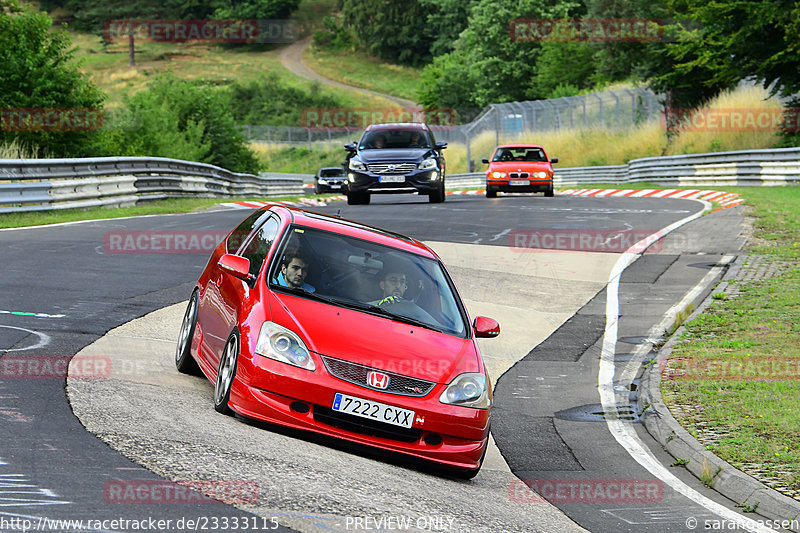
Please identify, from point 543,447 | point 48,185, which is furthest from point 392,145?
point 543,447

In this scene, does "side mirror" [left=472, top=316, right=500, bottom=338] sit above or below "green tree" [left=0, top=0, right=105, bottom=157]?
below

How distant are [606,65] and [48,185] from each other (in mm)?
47437

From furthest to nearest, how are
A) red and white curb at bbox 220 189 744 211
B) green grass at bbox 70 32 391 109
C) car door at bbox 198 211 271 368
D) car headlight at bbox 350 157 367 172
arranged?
green grass at bbox 70 32 391 109
red and white curb at bbox 220 189 744 211
car headlight at bbox 350 157 367 172
car door at bbox 198 211 271 368

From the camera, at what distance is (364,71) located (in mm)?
129000

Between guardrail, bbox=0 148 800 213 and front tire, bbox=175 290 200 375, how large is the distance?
12075mm

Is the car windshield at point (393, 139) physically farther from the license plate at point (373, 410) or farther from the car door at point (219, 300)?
the license plate at point (373, 410)

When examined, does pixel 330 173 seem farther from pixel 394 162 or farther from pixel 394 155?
pixel 394 162

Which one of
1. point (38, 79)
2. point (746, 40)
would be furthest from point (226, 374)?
point (746, 40)

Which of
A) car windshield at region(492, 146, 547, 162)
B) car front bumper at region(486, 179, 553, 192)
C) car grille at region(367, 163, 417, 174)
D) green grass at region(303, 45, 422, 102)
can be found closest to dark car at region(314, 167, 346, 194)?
car windshield at region(492, 146, 547, 162)

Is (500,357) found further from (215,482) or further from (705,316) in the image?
(215,482)

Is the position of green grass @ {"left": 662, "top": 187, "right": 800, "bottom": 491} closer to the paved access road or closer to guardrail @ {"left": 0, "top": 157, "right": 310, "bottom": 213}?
the paved access road

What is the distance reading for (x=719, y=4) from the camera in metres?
33.2

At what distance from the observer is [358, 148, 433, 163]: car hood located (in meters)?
24.9

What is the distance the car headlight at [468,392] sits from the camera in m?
7.15
